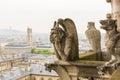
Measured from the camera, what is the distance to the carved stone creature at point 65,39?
601 cm

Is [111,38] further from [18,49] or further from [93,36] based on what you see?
[18,49]

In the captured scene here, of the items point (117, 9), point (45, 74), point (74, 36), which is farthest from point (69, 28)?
point (45, 74)

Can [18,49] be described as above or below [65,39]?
below

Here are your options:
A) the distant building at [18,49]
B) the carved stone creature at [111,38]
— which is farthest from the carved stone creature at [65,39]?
the distant building at [18,49]

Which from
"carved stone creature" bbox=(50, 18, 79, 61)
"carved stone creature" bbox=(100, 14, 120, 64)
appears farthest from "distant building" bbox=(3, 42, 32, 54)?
"carved stone creature" bbox=(100, 14, 120, 64)

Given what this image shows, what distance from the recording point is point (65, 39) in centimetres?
608

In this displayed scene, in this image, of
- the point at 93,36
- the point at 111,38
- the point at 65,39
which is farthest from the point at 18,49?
the point at 111,38

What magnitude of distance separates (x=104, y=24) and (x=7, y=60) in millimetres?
65416

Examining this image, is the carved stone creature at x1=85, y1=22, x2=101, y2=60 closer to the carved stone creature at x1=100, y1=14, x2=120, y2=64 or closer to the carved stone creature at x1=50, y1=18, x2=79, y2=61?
the carved stone creature at x1=50, y1=18, x2=79, y2=61

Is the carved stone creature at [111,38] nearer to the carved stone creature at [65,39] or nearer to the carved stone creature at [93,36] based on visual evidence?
the carved stone creature at [65,39]

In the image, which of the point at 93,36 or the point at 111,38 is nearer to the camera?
the point at 111,38

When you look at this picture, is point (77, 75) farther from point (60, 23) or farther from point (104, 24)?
point (104, 24)

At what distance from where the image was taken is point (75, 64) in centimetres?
589

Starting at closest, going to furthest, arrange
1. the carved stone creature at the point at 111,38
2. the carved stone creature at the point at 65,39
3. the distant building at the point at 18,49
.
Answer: the carved stone creature at the point at 111,38 < the carved stone creature at the point at 65,39 < the distant building at the point at 18,49
